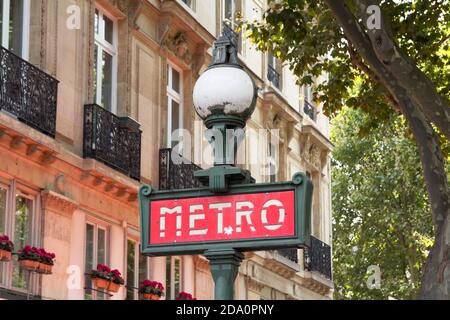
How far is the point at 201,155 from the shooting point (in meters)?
24.4

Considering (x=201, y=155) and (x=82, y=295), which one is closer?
(x=82, y=295)

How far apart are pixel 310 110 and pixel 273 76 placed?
13.2ft

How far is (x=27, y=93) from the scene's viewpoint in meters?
16.9

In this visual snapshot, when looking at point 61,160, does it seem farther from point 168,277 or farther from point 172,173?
point 168,277

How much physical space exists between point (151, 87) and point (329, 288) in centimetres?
1301

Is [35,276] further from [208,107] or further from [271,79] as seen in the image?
[271,79]

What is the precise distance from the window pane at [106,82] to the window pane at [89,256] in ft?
8.04

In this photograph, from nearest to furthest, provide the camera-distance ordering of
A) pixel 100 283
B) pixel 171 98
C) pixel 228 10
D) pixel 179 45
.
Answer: pixel 100 283, pixel 179 45, pixel 171 98, pixel 228 10

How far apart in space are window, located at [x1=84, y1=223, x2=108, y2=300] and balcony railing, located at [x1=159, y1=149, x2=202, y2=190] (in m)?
2.36

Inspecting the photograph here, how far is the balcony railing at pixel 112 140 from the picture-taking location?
752 inches

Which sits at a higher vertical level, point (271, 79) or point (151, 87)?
point (271, 79)

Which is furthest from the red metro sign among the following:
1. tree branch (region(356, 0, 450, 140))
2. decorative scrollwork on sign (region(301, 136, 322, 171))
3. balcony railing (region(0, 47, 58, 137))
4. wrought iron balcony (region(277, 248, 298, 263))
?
decorative scrollwork on sign (region(301, 136, 322, 171))

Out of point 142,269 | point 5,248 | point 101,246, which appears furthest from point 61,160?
point 142,269
